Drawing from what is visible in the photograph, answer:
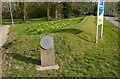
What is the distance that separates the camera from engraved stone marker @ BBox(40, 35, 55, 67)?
20.4 ft

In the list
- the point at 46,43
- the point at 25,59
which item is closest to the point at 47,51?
the point at 46,43

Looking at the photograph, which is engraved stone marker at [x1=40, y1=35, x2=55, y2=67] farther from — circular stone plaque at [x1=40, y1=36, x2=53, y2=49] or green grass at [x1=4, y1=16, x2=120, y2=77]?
green grass at [x1=4, y1=16, x2=120, y2=77]

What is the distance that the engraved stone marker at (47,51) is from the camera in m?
6.23

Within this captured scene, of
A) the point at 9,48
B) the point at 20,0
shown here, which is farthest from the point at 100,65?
the point at 20,0

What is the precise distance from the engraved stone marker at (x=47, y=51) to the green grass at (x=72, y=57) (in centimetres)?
36

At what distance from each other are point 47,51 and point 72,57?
1150 millimetres

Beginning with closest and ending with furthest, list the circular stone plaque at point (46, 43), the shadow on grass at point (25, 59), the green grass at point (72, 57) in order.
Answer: the green grass at point (72, 57) < the circular stone plaque at point (46, 43) < the shadow on grass at point (25, 59)

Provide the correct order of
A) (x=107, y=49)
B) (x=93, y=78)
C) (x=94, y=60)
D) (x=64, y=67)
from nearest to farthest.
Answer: (x=93, y=78)
(x=64, y=67)
(x=94, y=60)
(x=107, y=49)

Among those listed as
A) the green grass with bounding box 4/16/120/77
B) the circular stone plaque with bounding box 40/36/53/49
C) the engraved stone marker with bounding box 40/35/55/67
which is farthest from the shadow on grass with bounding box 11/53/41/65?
the circular stone plaque with bounding box 40/36/53/49

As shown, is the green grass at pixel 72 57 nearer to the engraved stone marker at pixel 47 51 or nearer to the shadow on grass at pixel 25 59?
the shadow on grass at pixel 25 59

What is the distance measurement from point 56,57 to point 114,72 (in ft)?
6.86

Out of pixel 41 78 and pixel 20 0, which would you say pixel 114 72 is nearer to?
pixel 41 78

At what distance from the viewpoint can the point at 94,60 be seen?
6703mm

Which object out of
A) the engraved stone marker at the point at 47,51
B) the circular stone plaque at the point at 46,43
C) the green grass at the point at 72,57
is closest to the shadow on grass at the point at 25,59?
the green grass at the point at 72,57
